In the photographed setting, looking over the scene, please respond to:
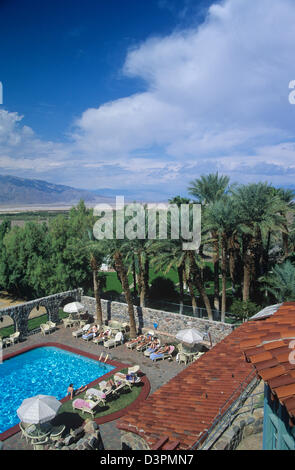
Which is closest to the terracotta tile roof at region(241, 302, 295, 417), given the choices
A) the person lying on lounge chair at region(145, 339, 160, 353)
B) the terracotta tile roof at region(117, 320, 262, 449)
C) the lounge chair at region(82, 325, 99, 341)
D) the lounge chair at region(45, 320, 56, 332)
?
the terracotta tile roof at region(117, 320, 262, 449)

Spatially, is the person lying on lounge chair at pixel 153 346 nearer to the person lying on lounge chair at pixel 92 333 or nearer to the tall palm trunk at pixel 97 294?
the person lying on lounge chair at pixel 92 333

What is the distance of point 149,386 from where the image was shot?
1728 centimetres

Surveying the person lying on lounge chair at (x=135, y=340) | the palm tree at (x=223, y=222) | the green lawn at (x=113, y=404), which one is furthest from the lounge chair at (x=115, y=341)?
the palm tree at (x=223, y=222)

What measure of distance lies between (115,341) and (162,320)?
370 cm

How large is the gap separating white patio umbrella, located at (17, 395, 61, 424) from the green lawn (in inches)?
92.7

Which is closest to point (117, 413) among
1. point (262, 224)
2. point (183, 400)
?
point (183, 400)

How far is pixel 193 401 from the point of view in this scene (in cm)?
828

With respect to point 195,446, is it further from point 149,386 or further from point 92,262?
point 92,262

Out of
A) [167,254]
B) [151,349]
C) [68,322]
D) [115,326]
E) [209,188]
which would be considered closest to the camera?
[151,349]

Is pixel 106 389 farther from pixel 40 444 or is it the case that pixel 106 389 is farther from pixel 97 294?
pixel 97 294

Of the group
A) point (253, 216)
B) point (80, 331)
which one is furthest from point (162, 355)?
point (253, 216)

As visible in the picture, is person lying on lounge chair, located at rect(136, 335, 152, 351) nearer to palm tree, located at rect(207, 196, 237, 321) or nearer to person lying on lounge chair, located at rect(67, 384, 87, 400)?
person lying on lounge chair, located at rect(67, 384, 87, 400)

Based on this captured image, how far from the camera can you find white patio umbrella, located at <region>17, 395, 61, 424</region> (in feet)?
41.3

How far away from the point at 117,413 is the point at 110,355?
6.23 metres
